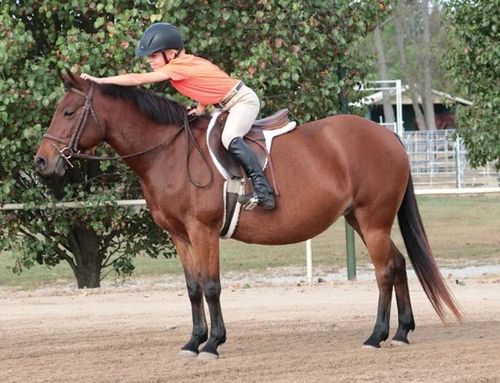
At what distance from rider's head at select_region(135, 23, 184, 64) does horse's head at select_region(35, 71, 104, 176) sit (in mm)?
515

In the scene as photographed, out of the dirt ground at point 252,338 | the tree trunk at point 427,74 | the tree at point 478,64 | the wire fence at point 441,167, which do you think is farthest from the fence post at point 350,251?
the tree trunk at point 427,74

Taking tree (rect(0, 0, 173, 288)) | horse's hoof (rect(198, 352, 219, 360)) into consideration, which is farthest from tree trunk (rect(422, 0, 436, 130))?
horse's hoof (rect(198, 352, 219, 360))

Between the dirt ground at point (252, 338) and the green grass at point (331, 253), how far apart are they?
4.05 meters

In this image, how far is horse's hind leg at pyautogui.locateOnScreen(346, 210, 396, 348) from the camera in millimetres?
8562

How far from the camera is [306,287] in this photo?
13.3m

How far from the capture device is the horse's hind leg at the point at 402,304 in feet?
28.6

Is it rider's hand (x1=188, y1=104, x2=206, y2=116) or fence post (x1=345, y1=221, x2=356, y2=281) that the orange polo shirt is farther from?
fence post (x1=345, y1=221, x2=356, y2=281)

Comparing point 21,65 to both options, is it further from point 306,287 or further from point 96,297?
point 306,287

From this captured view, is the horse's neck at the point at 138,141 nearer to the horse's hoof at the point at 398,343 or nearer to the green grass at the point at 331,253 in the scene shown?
the horse's hoof at the point at 398,343

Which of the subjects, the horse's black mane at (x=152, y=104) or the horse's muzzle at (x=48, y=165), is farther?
the horse's black mane at (x=152, y=104)

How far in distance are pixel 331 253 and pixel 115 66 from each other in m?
8.76

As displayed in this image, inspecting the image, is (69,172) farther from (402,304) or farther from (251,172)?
(402,304)

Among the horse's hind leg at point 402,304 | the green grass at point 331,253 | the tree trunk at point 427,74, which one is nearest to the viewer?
the horse's hind leg at point 402,304

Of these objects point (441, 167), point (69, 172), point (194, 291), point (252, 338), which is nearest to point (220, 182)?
point (194, 291)
